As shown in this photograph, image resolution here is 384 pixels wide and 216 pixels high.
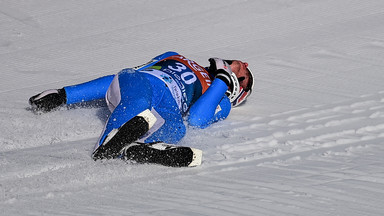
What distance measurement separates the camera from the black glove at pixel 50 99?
480 cm

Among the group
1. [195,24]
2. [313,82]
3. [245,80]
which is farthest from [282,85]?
[195,24]

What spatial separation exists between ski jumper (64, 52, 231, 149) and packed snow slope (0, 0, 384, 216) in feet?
0.53

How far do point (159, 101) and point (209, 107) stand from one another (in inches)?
16.0

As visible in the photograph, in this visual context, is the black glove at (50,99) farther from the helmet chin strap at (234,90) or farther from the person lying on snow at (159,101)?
the helmet chin strap at (234,90)

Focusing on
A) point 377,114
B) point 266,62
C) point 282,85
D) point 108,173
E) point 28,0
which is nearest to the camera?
point 108,173

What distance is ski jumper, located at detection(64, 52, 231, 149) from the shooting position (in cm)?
425

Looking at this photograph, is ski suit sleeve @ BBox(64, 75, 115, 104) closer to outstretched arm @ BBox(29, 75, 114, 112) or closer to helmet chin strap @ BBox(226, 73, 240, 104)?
outstretched arm @ BBox(29, 75, 114, 112)

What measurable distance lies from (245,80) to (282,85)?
0.61m

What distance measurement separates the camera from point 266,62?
20.0 ft

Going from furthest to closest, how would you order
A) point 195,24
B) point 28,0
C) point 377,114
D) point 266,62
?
point 28,0
point 195,24
point 266,62
point 377,114

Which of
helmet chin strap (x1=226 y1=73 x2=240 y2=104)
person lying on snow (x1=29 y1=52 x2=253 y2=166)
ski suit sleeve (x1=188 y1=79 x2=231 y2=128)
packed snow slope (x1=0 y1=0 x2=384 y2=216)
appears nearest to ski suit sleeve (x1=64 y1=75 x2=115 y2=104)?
person lying on snow (x1=29 y1=52 x2=253 y2=166)

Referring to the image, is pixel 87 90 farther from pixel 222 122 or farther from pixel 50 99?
pixel 222 122

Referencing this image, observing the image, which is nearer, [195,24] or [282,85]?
[282,85]

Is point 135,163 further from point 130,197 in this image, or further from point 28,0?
point 28,0
